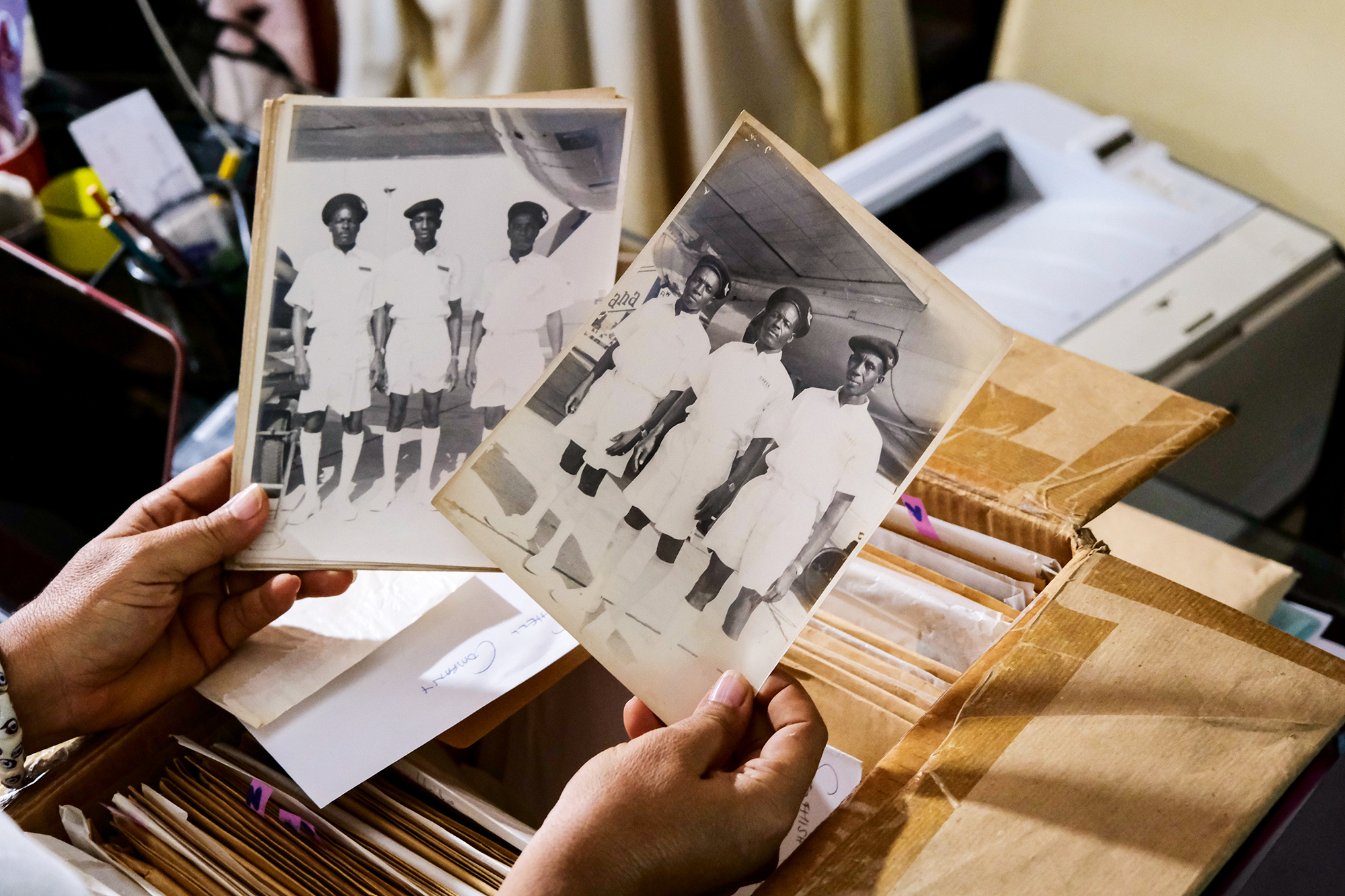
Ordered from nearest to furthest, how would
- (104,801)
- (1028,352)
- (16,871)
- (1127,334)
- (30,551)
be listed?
(16,871), (104,801), (1028,352), (30,551), (1127,334)

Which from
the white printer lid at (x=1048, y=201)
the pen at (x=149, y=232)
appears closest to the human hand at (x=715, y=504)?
the white printer lid at (x=1048, y=201)

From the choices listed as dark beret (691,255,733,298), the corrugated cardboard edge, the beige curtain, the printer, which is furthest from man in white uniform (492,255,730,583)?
the beige curtain

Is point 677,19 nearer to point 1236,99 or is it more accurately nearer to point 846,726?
point 1236,99

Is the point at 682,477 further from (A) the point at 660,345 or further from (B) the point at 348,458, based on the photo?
(B) the point at 348,458

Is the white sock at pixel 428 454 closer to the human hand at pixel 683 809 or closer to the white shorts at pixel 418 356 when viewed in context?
the white shorts at pixel 418 356

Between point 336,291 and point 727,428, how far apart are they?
0.27 meters

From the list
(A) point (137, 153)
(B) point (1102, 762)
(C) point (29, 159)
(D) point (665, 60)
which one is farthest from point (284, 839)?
(D) point (665, 60)

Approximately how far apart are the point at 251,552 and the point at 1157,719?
1.74 ft

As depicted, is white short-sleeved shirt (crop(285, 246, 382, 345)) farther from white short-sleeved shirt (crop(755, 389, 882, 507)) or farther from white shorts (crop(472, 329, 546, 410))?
white short-sleeved shirt (crop(755, 389, 882, 507))

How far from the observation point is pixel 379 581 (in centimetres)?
67

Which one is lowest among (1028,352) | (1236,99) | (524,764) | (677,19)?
(524,764)

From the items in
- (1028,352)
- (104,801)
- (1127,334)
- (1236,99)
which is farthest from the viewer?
(1236,99)

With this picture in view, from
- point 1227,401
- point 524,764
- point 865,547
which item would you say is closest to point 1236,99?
point 1227,401

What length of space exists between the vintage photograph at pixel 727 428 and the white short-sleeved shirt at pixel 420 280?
4.2 inches
